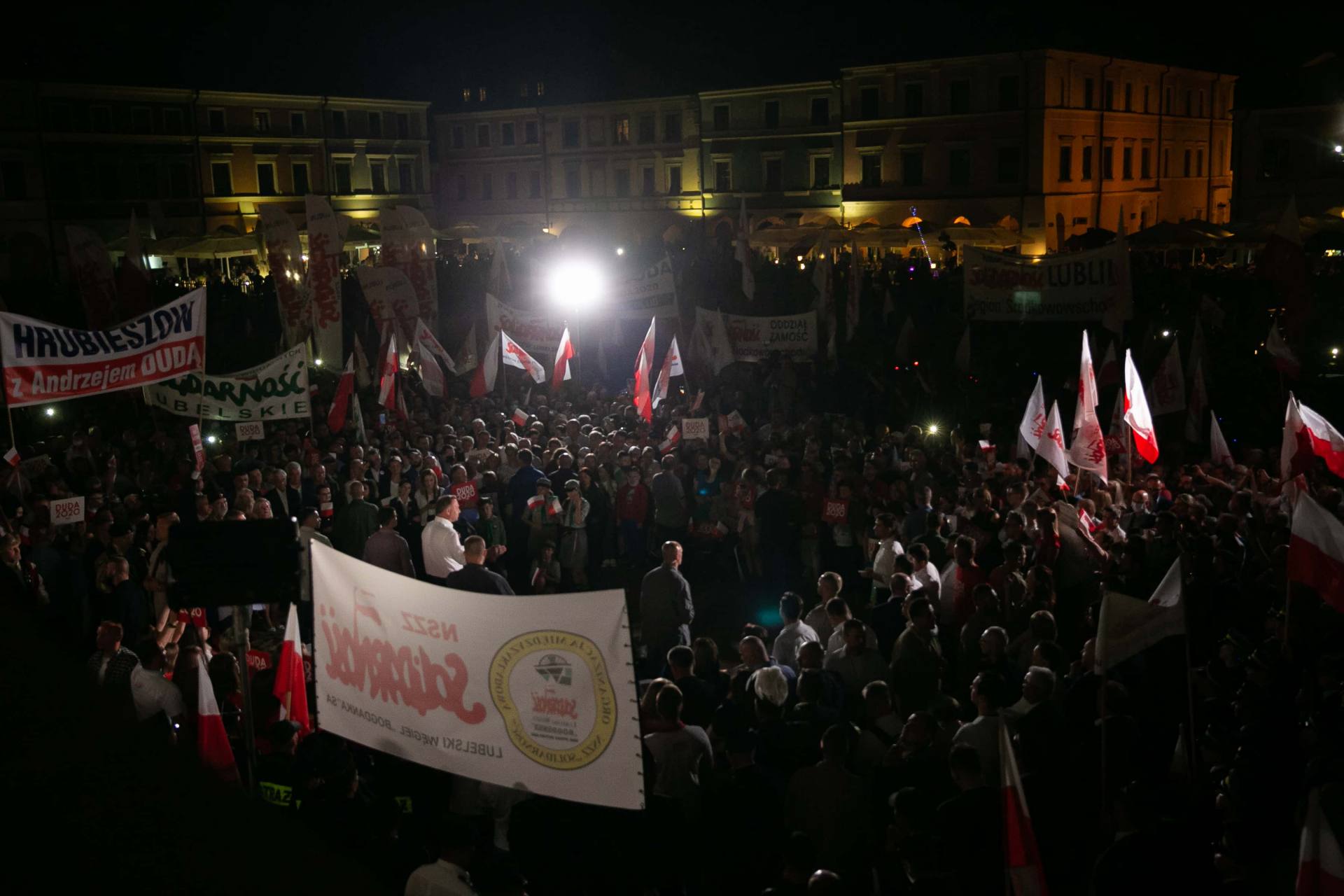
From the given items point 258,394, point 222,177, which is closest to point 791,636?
point 258,394

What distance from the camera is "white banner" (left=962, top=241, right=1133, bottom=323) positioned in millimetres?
15555

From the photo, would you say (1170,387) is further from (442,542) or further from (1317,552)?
(442,542)

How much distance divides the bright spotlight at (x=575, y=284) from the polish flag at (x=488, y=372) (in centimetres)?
153

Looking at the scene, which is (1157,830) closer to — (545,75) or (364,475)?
(364,475)

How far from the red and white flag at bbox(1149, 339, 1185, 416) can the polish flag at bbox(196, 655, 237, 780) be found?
38.5ft

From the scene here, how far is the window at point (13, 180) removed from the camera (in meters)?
49.3

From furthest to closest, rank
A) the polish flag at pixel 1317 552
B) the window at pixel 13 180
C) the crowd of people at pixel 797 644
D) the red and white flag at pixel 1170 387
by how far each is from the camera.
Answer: the window at pixel 13 180, the red and white flag at pixel 1170 387, the polish flag at pixel 1317 552, the crowd of people at pixel 797 644

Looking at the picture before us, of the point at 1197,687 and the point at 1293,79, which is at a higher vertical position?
the point at 1293,79

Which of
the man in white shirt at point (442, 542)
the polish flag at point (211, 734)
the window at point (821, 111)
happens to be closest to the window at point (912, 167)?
the window at point (821, 111)

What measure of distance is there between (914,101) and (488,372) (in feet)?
131

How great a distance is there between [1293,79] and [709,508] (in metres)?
55.7

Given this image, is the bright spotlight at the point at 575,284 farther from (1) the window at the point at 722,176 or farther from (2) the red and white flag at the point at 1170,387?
(1) the window at the point at 722,176

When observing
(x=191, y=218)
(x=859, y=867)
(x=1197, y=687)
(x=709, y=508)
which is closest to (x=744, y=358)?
(x=709, y=508)

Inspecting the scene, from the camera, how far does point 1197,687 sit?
764 centimetres
